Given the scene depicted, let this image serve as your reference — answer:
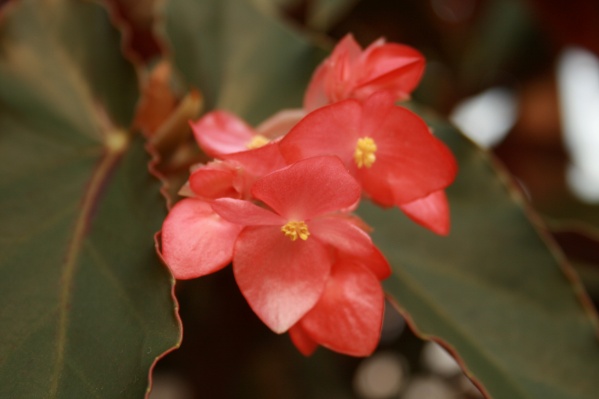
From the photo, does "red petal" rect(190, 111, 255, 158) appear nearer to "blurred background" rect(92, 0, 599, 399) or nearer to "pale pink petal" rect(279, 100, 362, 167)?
"pale pink petal" rect(279, 100, 362, 167)

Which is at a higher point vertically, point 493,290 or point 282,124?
point 282,124

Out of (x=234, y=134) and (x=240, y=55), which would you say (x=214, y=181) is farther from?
(x=240, y=55)

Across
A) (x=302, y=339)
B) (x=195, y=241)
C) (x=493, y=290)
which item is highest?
(x=195, y=241)

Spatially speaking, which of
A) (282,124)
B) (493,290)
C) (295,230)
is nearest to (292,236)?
(295,230)

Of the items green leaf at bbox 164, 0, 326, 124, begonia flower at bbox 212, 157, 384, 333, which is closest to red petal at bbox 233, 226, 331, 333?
begonia flower at bbox 212, 157, 384, 333

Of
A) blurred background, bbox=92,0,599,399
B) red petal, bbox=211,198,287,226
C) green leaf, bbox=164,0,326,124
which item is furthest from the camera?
blurred background, bbox=92,0,599,399

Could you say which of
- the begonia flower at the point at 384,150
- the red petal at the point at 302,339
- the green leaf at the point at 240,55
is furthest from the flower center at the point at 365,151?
the green leaf at the point at 240,55
